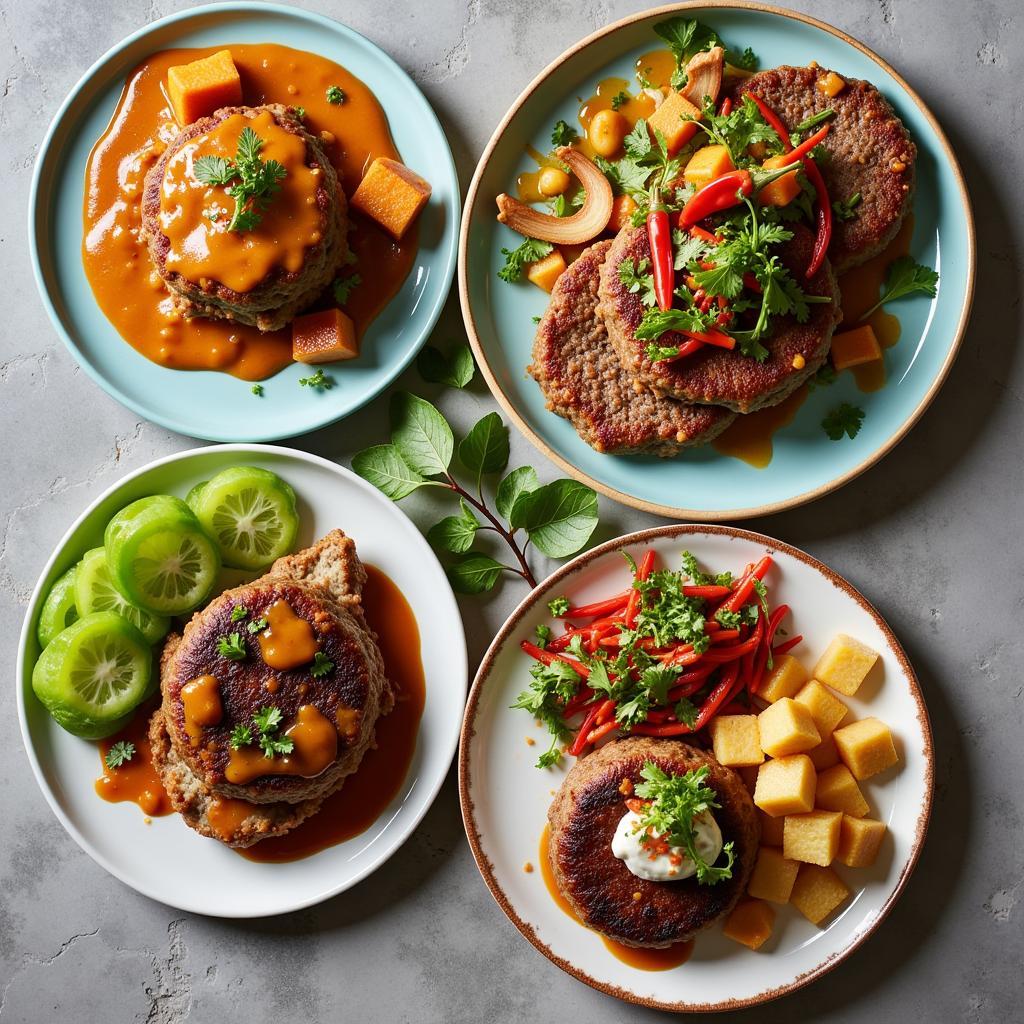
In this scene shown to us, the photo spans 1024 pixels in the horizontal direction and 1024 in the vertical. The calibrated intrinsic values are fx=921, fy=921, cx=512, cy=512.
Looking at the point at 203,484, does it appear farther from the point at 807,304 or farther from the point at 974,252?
the point at 974,252

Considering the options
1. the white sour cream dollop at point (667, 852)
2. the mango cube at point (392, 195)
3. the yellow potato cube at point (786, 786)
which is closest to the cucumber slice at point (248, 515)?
the mango cube at point (392, 195)

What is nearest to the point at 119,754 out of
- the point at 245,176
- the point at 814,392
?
the point at 245,176

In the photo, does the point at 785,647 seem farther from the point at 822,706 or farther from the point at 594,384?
the point at 594,384

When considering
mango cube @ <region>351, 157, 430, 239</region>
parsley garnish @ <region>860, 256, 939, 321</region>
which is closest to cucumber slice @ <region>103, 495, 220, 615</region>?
mango cube @ <region>351, 157, 430, 239</region>

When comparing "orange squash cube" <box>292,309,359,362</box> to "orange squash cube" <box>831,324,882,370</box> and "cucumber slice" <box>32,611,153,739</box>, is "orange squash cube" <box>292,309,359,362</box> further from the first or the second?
"orange squash cube" <box>831,324,882,370</box>

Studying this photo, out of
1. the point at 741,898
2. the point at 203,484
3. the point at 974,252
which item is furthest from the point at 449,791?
the point at 974,252

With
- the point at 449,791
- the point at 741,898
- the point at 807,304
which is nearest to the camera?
the point at 807,304
